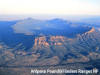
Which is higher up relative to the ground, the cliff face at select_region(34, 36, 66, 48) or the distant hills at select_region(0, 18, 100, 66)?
the cliff face at select_region(34, 36, 66, 48)

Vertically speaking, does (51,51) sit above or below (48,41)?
below

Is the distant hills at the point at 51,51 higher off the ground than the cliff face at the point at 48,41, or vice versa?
the cliff face at the point at 48,41

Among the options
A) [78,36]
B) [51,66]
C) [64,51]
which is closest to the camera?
[51,66]

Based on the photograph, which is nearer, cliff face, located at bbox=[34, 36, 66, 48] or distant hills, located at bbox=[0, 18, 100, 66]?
distant hills, located at bbox=[0, 18, 100, 66]

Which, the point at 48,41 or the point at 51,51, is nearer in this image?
the point at 51,51

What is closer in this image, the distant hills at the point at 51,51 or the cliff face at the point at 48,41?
the distant hills at the point at 51,51

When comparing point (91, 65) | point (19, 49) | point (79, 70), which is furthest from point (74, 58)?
point (19, 49)

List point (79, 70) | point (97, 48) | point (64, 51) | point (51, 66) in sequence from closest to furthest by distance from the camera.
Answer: point (79, 70), point (51, 66), point (64, 51), point (97, 48)

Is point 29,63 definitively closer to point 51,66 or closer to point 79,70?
point 51,66

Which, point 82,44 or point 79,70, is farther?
point 82,44
